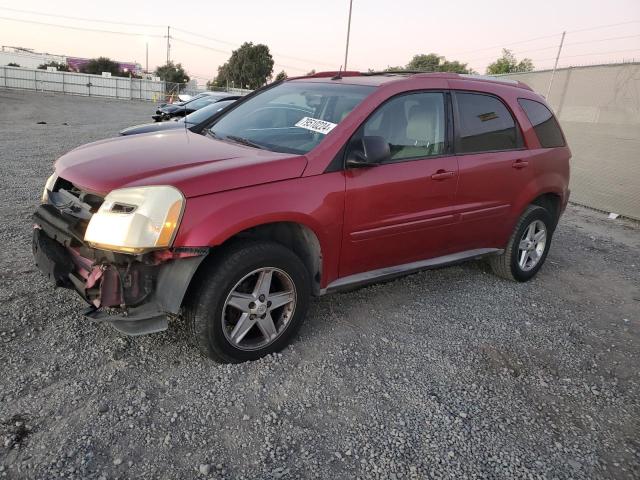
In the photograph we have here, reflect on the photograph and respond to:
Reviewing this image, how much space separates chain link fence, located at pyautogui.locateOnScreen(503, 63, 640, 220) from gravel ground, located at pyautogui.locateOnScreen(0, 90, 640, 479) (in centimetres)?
482

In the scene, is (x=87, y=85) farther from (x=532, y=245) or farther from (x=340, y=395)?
(x=340, y=395)

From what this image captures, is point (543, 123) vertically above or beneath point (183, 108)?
above

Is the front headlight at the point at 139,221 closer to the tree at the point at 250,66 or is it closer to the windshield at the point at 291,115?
the windshield at the point at 291,115

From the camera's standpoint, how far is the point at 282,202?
112 inches

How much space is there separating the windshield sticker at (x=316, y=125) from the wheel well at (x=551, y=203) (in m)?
2.57

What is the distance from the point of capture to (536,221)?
469 centimetres

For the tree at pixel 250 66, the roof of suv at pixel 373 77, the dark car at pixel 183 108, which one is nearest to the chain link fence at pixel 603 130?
the roof of suv at pixel 373 77

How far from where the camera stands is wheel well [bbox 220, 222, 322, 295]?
3.07m

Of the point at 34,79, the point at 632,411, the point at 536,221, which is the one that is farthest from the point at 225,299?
the point at 34,79

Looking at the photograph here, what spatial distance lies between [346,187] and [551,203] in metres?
2.83

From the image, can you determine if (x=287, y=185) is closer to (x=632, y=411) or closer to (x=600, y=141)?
(x=632, y=411)

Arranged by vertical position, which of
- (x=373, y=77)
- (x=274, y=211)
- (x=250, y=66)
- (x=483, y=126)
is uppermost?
(x=250, y=66)

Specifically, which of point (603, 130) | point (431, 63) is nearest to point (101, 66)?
point (431, 63)

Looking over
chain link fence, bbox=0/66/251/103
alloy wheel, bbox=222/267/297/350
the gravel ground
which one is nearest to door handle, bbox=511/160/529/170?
the gravel ground
